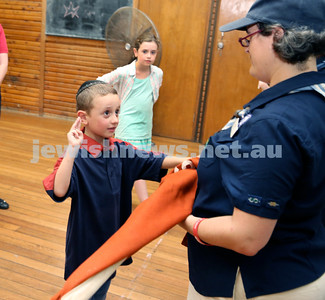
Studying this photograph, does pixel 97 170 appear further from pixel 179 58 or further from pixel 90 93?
pixel 179 58

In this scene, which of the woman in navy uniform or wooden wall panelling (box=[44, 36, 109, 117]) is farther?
wooden wall panelling (box=[44, 36, 109, 117])

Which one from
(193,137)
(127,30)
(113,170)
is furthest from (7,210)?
(193,137)

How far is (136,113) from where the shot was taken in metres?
3.37

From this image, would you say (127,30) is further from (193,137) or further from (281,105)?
(281,105)

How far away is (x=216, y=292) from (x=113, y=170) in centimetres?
77

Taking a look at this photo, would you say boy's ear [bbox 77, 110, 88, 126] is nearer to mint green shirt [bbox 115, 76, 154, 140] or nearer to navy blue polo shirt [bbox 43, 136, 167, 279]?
navy blue polo shirt [bbox 43, 136, 167, 279]

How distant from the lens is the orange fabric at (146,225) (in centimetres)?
105

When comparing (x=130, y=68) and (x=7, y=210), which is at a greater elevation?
(x=130, y=68)

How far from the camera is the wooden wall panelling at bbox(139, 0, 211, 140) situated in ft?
19.3

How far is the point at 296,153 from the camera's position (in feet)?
2.91

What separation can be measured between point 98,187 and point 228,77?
4653mm

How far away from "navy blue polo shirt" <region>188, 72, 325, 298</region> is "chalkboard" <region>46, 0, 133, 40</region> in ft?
18.9

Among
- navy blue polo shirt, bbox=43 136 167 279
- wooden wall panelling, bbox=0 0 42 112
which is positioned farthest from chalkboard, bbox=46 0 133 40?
navy blue polo shirt, bbox=43 136 167 279

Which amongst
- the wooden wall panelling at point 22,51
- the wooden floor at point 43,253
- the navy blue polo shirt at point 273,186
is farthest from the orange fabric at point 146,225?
the wooden wall panelling at point 22,51
